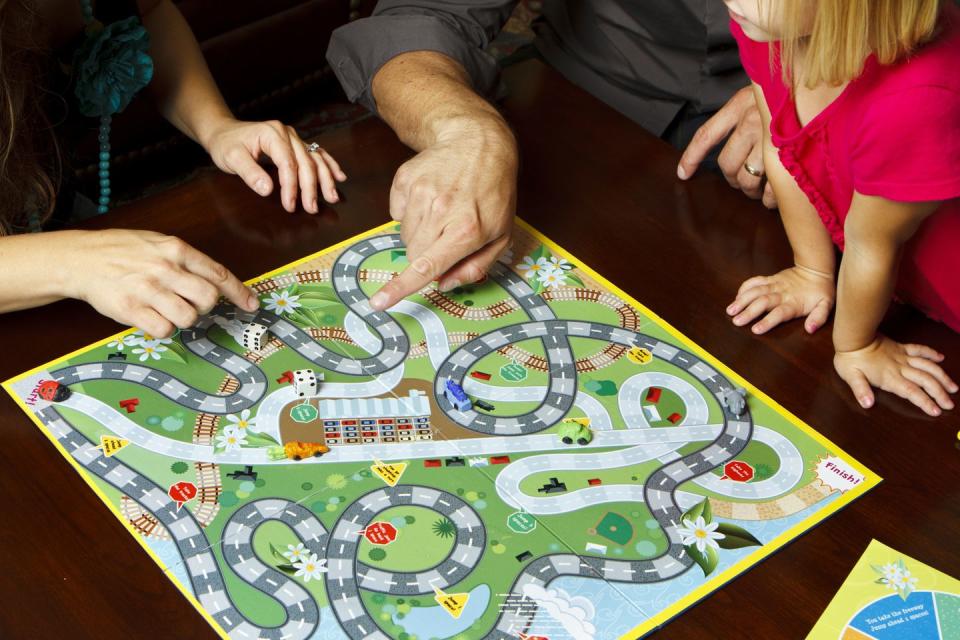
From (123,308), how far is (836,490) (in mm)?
728

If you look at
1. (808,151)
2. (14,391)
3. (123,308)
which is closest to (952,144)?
(808,151)

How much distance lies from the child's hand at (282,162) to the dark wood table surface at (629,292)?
2cm

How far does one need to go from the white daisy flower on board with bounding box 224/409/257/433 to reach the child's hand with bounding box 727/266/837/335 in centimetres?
53

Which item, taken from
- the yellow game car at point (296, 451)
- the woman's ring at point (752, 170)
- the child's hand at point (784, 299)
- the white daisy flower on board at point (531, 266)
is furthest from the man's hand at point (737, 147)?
the yellow game car at point (296, 451)

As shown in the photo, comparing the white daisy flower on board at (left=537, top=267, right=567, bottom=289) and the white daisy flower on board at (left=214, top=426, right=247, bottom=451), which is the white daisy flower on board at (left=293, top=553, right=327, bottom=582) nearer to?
the white daisy flower on board at (left=214, top=426, right=247, bottom=451)

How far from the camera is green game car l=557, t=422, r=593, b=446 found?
0.97 m

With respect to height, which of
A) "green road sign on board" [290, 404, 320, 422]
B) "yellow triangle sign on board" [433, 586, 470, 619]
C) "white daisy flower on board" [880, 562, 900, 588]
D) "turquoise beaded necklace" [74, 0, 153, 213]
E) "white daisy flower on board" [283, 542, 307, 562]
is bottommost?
"white daisy flower on board" [880, 562, 900, 588]

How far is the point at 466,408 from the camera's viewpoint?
3.27 feet

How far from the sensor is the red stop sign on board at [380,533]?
873mm

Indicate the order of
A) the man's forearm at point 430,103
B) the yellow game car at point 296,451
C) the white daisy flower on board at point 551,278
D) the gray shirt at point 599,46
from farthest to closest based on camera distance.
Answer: the gray shirt at point 599,46, the man's forearm at point 430,103, the white daisy flower on board at point 551,278, the yellow game car at point 296,451

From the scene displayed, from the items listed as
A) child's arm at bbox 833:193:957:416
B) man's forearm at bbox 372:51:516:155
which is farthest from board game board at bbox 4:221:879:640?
man's forearm at bbox 372:51:516:155

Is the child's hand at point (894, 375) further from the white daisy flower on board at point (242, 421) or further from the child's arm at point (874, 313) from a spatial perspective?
the white daisy flower on board at point (242, 421)

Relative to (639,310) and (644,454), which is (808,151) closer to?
(639,310)

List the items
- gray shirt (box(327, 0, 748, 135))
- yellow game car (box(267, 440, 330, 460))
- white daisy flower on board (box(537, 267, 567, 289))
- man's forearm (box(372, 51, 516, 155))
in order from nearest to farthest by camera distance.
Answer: yellow game car (box(267, 440, 330, 460)) → white daisy flower on board (box(537, 267, 567, 289)) → man's forearm (box(372, 51, 516, 155)) → gray shirt (box(327, 0, 748, 135))
